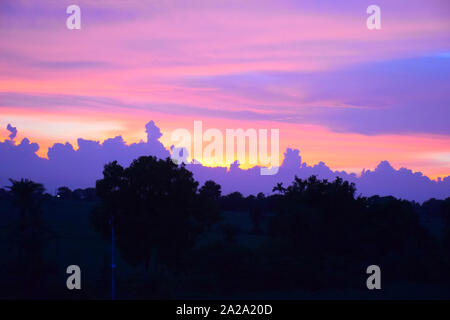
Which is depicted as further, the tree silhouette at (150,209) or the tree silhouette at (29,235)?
the tree silhouette at (150,209)

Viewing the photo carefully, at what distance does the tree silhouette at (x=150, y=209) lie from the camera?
43.8 meters

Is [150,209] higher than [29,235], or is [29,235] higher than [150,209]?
[150,209]

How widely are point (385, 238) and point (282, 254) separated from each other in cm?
1269

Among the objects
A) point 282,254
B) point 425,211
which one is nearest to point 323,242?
point 282,254

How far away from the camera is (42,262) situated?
38406 millimetres

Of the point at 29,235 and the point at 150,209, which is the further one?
the point at 150,209

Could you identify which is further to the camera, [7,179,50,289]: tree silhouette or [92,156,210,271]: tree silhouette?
[92,156,210,271]: tree silhouette

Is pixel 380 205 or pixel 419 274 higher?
pixel 380 205

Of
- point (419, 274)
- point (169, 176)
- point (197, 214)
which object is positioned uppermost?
point (169, 176)

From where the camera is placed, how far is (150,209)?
146 ft

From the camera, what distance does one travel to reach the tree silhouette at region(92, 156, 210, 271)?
4381cm
